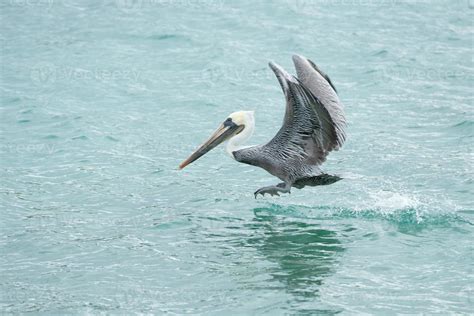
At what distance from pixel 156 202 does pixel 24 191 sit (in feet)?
5.18

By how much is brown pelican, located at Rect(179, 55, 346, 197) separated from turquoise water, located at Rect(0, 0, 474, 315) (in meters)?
0.40

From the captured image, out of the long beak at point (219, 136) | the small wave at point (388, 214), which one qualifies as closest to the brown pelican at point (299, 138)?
the long beak at point (219, 136)

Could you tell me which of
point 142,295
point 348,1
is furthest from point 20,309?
point 348,1

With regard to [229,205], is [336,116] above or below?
above

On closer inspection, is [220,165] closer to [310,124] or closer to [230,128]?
[230,128]

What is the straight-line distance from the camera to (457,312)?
7016 mm

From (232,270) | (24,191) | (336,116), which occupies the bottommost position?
(24,191)

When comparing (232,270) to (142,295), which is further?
(232,270)

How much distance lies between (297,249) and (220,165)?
2.92 meters

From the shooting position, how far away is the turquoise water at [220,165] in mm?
7613

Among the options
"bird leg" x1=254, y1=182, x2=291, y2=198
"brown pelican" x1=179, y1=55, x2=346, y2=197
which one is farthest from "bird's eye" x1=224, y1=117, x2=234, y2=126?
"bird leg" x1=254, y1=182, x2=291, y2=198

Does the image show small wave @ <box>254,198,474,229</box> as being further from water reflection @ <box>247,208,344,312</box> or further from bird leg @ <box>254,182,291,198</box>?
bird leg @ <box>254,182,291,198</box>

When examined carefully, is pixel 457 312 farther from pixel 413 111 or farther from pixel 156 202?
pixel 413 111

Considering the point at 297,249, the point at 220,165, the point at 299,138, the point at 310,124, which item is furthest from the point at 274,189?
the point at 220,165
